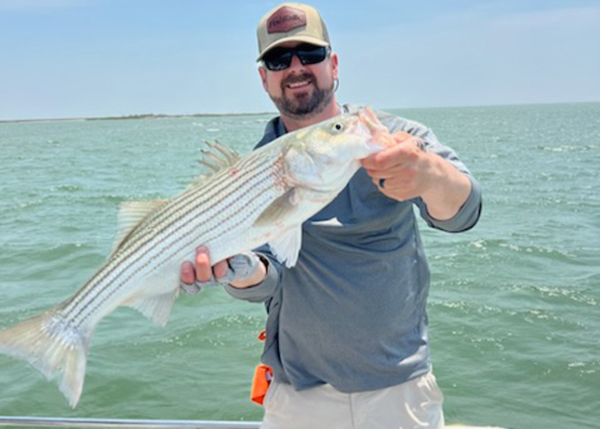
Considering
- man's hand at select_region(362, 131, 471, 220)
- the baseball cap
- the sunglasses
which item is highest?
the baseball cap

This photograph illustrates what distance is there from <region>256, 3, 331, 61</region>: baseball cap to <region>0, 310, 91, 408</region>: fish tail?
6.48ft

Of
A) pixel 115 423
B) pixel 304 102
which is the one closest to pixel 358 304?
pixel 304 102

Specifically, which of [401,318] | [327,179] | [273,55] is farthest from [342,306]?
[273,55]

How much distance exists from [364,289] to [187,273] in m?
0.91

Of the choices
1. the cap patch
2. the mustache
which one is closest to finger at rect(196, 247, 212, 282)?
the mustache

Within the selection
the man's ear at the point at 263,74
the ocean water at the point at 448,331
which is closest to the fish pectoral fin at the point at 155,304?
the man's ear at the point at 263,74

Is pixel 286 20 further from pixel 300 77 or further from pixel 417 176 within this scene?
pixel 417 176

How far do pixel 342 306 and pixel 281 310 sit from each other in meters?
0.44

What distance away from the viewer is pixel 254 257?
3.47 m

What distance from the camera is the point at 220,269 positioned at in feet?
10.5

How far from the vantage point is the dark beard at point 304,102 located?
3721 mm

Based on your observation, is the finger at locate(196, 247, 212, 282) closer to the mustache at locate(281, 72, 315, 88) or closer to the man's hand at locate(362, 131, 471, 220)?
the man's hand at locate(362, 131, 471, 220)

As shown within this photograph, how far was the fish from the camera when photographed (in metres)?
2.96

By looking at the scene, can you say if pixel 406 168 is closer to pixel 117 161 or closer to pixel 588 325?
pixel 588 325
